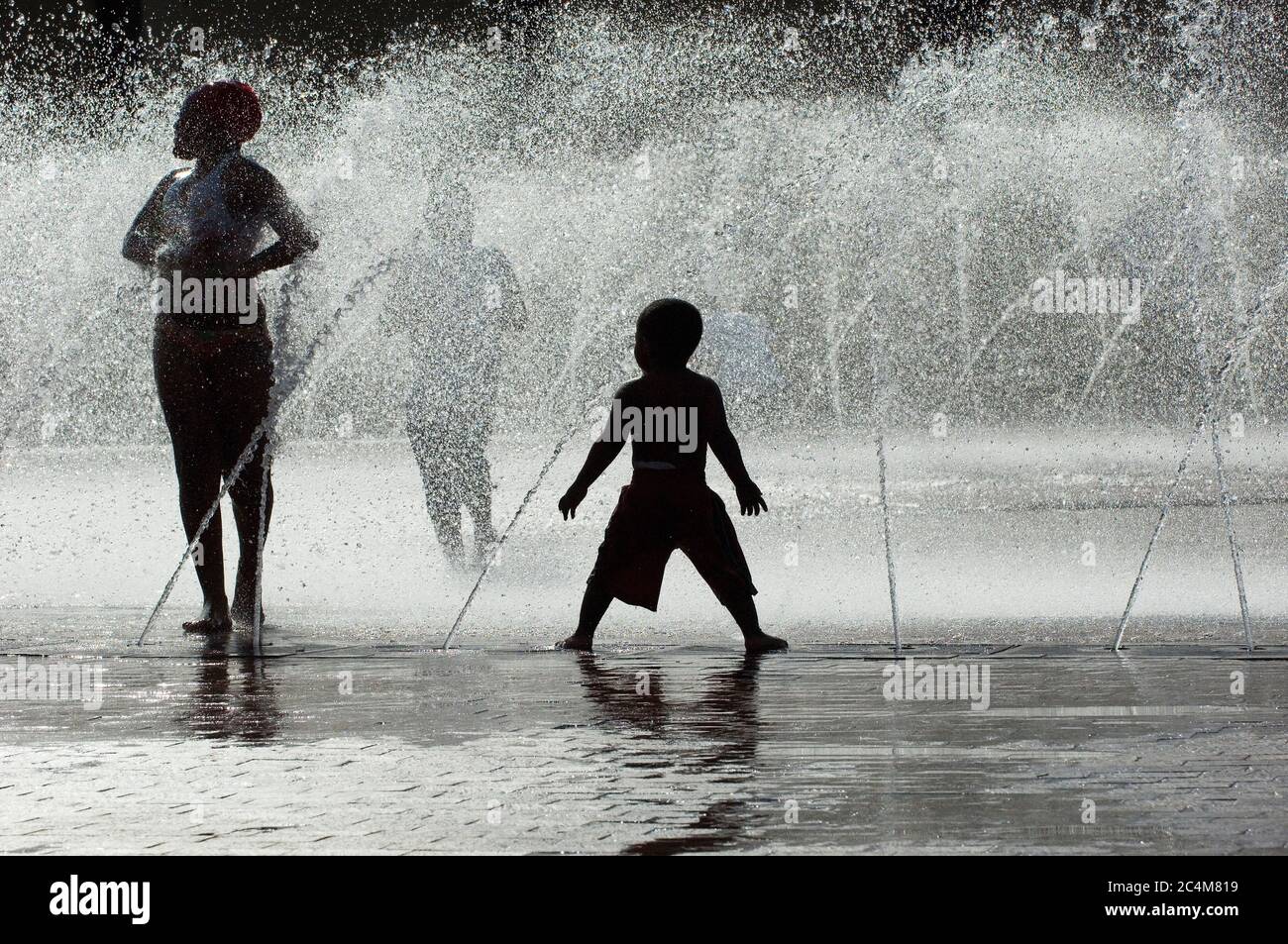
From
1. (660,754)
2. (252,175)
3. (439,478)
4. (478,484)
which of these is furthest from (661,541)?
(439,478)

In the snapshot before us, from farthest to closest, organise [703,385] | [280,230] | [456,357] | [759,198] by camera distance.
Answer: [759,198] < [456,357] < [280,230] < [703,385]

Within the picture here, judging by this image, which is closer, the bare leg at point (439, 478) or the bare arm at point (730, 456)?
the bare arm at point (730, 456)

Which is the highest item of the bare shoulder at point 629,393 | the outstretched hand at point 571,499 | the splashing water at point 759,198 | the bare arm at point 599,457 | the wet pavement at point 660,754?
the splashing water at point 759,198

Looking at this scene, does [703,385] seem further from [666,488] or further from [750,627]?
[750,627]

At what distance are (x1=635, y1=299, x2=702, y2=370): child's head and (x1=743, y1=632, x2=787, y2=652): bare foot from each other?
105 centimetres

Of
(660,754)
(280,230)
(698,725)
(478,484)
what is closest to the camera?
(660,754)

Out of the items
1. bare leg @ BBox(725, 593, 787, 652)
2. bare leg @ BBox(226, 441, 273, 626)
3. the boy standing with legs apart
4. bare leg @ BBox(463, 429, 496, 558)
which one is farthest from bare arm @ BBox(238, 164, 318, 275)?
bare leg @ BBox(463, 429, 496, 558)

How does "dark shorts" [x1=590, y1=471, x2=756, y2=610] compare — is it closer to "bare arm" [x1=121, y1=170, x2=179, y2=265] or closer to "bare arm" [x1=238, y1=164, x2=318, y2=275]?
"bare arm" [x1=238, y1=164, x2=318, y2=275]

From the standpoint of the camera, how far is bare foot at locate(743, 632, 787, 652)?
24.2 feet

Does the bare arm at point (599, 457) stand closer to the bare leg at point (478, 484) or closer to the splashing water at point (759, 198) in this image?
the splashing water at point (759, 198)

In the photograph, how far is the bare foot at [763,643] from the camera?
290 inches

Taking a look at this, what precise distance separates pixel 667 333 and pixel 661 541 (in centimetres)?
77

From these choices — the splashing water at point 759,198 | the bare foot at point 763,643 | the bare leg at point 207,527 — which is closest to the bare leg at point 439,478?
the splashing water at point 759,198

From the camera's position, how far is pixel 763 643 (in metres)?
7.39
